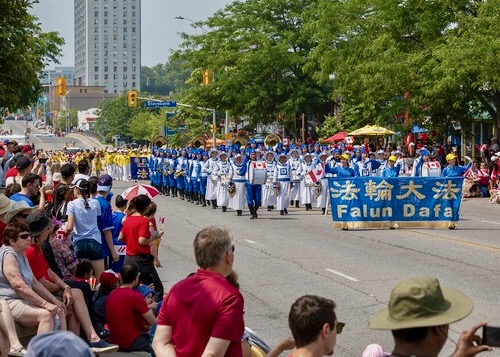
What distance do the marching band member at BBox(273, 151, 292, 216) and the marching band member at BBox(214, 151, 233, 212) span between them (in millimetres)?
1288

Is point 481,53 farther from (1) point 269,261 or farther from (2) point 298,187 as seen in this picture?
(1) point 269,261

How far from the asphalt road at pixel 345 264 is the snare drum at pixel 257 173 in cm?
107

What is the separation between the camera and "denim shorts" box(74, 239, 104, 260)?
1375 cm

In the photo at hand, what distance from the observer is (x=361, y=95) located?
4516 cm

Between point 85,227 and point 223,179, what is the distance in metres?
18.5

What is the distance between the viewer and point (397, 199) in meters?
24.7

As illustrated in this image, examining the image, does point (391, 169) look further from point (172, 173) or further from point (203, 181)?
point (172, 173)

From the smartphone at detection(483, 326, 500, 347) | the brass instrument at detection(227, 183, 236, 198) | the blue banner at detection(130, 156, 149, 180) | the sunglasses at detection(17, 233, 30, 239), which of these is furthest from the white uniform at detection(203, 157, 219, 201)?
the smartphone at detection(483, 326, 500, 347)

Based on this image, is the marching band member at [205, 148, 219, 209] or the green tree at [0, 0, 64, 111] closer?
the green tree at [0, 0, 64, 111]

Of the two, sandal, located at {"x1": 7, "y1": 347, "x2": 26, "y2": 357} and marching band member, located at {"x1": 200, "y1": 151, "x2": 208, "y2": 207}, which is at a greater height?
marching band member, located at {"x1": 200, "y1": 151, "x2": 208, "y2": 207}

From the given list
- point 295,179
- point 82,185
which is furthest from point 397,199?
point 82,185

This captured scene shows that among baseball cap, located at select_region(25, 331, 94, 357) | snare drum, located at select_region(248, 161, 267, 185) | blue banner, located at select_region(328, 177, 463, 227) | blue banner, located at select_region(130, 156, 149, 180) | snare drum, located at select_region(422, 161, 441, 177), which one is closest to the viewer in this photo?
baseball cap, located at select_region(25, 331, 94, 357)

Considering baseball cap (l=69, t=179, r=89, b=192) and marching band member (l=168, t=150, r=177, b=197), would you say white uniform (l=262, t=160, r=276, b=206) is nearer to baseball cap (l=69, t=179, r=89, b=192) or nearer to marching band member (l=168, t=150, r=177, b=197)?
marching band member (l=168, t=150, r=177, b=197)

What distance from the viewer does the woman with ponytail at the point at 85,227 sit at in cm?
1372
